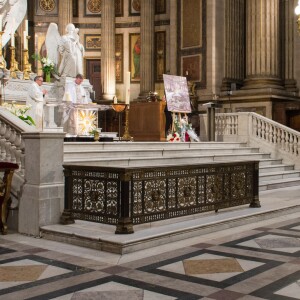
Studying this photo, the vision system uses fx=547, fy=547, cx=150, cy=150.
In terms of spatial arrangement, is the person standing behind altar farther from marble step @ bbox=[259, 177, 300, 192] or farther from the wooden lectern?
marble step @ bbox=[259, 177, 300, 192]

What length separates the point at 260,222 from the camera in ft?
25.8

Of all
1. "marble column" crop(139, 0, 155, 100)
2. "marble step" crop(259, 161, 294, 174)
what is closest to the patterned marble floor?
"marble step" crop(259, 161, 294, 174)

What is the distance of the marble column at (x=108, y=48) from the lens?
22531 mm

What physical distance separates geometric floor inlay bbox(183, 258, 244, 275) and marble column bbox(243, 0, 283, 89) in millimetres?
13180

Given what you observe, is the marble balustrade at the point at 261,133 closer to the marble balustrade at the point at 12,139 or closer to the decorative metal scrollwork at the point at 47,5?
the marble balustrade at the point at 12,139

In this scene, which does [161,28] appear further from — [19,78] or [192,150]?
[192,150]

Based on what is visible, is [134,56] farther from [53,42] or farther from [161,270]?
[161,270]

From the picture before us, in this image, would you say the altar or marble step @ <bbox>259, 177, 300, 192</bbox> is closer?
marble step @ <bbox>259, 177, 300, 192</bbox>

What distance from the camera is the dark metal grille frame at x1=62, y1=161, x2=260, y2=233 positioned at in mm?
6094

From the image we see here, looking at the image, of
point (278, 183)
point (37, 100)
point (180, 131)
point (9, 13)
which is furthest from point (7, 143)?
point (9, 13)

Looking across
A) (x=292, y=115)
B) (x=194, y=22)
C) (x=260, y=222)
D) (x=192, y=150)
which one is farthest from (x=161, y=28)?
(x=260, y=222)

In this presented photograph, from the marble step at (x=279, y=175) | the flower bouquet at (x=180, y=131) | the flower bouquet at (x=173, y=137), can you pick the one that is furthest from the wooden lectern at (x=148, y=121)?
the marble step at (x=279, y=175)

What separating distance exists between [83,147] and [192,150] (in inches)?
127

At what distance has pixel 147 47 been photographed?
2202 centimetres
